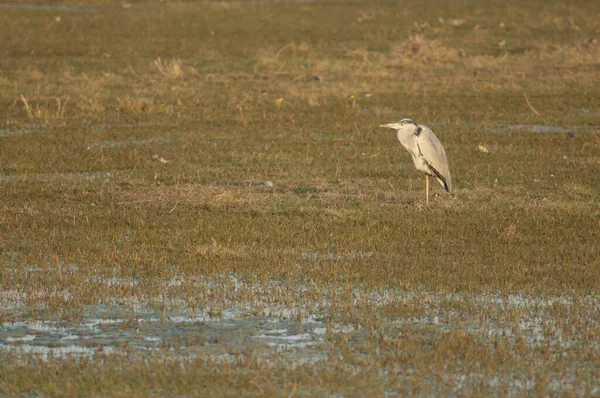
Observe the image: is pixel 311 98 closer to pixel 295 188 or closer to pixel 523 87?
pixel 523 87

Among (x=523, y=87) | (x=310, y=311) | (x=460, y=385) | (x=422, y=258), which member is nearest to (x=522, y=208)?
(x=422, y=258)

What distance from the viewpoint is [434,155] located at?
1048 centimetres

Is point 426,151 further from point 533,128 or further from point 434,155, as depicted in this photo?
point 533,128

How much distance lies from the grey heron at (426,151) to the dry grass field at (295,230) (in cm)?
26

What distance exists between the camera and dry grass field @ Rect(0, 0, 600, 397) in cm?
582

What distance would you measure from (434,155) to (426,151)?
0.34ft

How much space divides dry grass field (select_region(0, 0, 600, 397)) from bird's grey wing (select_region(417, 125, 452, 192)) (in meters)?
0.26

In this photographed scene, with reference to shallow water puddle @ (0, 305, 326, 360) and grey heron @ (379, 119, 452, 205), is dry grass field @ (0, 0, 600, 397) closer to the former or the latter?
shallow water puddle @ (0, 305, 326, 360)

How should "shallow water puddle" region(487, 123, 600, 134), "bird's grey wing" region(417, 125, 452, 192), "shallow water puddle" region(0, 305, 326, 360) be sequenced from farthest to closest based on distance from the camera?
"shallow water puddle" region(487, 123, 600, 134) < "bird's grey wing" region(417, 125, 452, 192) < "shallow water puddle" region(0, 305, 326, 360)

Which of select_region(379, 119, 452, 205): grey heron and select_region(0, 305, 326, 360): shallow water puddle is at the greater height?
select_region(379, 119, 452, 205): grey heron

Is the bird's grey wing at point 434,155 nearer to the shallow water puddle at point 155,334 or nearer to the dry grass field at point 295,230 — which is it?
the dry grass field at point 295,230

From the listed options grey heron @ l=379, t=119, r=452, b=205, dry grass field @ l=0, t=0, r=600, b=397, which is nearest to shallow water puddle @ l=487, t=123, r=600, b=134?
dry grass field @ l=0, t=0, r=600, b=397

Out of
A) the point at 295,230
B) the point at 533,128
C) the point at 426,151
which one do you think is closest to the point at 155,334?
the point at 295,230

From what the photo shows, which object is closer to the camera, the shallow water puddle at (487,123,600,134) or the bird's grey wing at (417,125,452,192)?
the bird's grey wing at (417,125,452,192)
